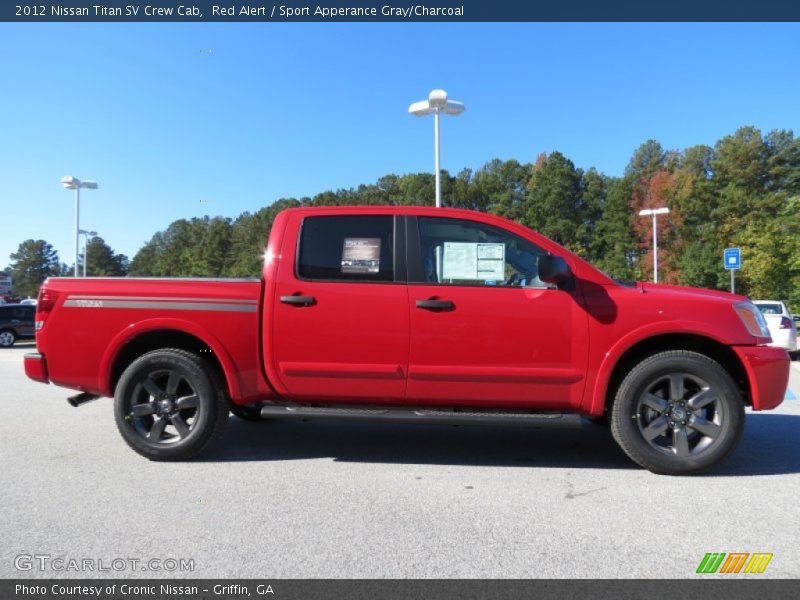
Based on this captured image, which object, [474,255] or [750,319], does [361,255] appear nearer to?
[474,255]

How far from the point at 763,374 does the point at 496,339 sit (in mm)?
1903

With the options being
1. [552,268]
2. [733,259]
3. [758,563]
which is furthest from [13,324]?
[733,259]

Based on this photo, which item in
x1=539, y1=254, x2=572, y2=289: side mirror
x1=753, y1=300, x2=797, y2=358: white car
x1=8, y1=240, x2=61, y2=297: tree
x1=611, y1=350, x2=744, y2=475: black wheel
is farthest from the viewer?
x1=8, y1=240, x2=61, y2=297: tree

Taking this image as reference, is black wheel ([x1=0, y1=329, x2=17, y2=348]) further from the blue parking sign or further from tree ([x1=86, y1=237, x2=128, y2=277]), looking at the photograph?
tree ([x1=86, y1=237, x2=128, y2=277])

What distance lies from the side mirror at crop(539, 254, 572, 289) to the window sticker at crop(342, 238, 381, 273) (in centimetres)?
121

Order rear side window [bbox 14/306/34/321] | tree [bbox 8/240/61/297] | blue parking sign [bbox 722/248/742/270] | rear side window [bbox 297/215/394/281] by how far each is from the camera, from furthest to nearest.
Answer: tree [bbox 8/240/61/297]
rear side window [bbox 14/306/34/321]
blue parking sign [bbox 722/248/742/270]
rear side window [bbox 297/215/394/281]

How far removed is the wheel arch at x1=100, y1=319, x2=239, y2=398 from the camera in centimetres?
428

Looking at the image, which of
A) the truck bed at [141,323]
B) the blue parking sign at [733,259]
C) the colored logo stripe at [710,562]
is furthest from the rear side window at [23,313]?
the blue parking sign at [733,259]

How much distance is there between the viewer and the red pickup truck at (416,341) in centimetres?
401

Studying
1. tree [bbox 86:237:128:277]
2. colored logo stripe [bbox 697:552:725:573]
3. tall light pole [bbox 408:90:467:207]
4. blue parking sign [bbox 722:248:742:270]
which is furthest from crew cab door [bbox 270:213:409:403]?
tree [bbox 86:237:128:277]

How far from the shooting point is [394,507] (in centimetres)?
349

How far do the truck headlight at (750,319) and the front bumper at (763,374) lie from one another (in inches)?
4.9

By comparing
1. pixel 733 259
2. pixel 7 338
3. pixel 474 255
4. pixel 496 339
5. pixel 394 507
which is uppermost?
pixel 733 259
